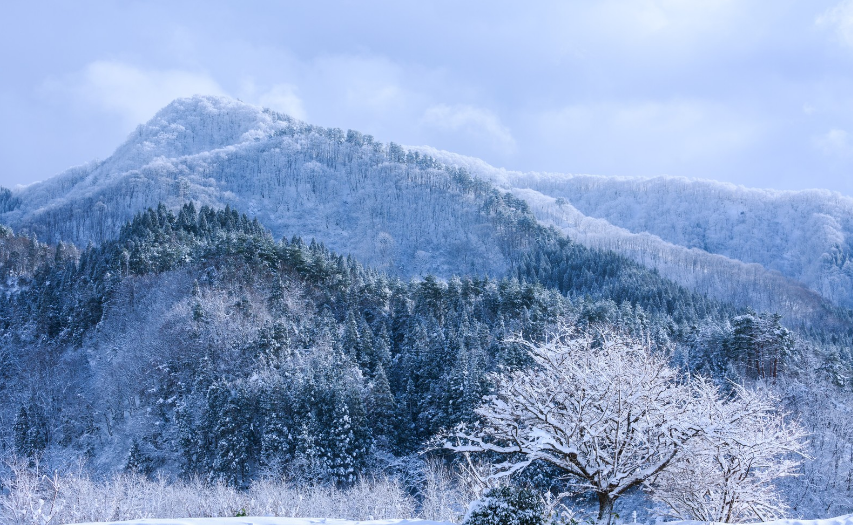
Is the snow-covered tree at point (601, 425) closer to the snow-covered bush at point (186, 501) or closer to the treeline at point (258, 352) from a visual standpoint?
the snow-covered bush at point (186, 501)

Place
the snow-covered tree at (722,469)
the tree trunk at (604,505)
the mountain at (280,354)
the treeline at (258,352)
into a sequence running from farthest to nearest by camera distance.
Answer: the treeline at (258,352) < the mountain at (280,354) < the snow-covered tree at (722,469) < the tree trunk at (604,505)

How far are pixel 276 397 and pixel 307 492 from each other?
398 inches

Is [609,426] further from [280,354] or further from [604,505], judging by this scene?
[280,354]

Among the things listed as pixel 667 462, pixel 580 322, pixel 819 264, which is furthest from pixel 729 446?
pixel 819 264

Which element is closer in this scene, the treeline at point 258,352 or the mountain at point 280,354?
the mountain at point 280,354

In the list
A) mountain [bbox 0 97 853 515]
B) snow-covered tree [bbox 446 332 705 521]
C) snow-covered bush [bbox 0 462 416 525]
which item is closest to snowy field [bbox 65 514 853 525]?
snow-covered tree [bbox 446 332 705 521]

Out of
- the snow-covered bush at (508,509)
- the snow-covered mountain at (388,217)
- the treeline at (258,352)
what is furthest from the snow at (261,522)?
the snow-covered mountain at (388,217)

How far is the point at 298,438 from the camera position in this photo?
151 ft

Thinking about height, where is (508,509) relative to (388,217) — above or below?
below

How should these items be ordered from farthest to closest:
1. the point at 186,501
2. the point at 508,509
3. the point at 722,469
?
the point at 186,501 → the point at 722,469 → the point at 508,509

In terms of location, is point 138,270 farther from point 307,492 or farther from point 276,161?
point 276,161

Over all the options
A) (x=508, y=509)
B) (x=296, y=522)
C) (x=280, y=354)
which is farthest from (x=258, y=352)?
(x=508, y=509)

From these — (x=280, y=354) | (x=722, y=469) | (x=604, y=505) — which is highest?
(x=722, y=469)

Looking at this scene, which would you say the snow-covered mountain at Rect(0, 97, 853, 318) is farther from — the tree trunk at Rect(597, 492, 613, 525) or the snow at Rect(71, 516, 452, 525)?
the snow at Rect(71, 516, 452, 525)
